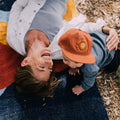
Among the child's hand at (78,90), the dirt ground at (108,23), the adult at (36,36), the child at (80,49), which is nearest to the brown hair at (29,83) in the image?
the adult at (36,36)

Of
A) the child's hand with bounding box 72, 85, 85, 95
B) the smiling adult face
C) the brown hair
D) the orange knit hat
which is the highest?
the orange knit hat

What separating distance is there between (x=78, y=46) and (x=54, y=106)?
795mm

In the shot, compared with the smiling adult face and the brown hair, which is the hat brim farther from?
the brown hair

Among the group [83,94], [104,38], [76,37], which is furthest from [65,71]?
[76,37]

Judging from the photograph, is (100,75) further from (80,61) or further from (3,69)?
(3,69)

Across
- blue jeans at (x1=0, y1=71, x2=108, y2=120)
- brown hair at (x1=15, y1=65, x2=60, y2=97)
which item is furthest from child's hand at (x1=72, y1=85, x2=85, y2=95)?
brown hair at (x1=15, y1=65, x2=60, y2=97)

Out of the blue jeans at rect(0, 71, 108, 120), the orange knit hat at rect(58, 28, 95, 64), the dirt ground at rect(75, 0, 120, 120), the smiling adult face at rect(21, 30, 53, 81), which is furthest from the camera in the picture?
the dirt ground at rect(75, 0, 120, 120)

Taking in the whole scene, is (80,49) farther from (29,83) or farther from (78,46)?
(29,83)

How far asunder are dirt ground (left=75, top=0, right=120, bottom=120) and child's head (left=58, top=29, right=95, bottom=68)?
2.50 ft

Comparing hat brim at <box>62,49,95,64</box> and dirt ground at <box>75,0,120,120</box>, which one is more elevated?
hat brim at <box>62,49,95,64</box>

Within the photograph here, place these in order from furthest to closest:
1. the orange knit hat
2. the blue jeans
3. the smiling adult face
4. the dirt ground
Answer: the dirt ground → the blue jeans → the smiling adult face → the orange knit hat

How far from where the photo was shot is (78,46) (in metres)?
1.21

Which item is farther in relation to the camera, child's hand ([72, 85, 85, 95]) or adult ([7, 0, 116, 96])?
child's hand ([72, 85, 85, 95])

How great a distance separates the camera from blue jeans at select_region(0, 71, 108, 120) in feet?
5.55
